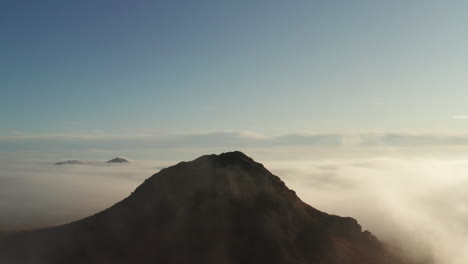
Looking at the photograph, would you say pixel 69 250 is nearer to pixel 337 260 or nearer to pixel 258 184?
pixel 258 184

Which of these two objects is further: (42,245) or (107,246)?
(42,245)

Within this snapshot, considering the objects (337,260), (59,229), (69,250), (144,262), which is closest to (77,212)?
(59,229)

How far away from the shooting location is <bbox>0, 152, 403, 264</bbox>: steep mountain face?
204 feet

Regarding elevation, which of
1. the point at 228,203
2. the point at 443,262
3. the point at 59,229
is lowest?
the point at 443,262

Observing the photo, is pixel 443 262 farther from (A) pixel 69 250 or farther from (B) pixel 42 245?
(B) pixel 42 245

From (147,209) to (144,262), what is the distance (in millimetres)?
12558

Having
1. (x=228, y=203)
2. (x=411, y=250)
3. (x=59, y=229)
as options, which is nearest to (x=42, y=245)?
(x=59, y=229)

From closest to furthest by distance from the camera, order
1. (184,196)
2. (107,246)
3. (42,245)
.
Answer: (107,246) → (184,196) → (42,245)

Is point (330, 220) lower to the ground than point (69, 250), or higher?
higher

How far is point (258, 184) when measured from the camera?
73.1 metres

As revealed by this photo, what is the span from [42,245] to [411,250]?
75806 mm

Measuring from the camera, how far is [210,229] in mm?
64625

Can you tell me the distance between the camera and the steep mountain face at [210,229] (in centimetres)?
6206

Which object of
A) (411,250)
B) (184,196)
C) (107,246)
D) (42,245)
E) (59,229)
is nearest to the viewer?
(107,246)
